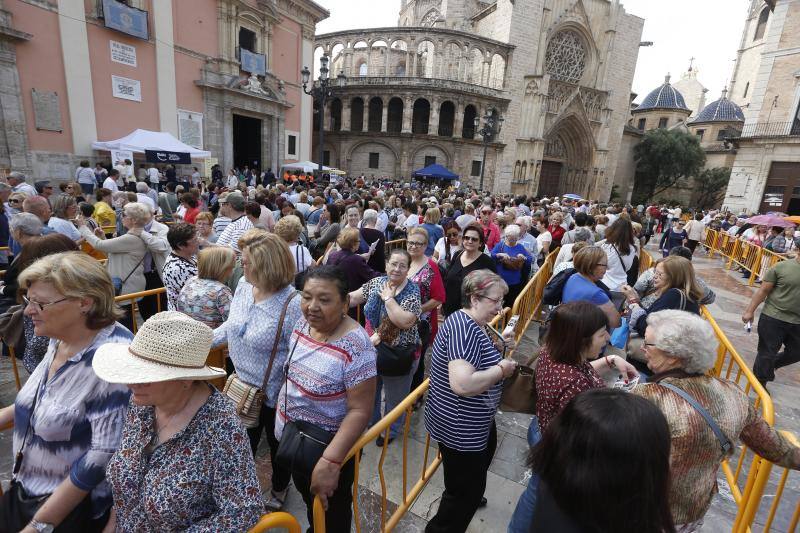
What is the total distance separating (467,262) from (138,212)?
368 centimetres

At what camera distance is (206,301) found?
Answer: 9.59 feet

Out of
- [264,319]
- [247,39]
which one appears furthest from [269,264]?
[247,39]

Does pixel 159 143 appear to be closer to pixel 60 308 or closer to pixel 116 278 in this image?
pixel 116 278

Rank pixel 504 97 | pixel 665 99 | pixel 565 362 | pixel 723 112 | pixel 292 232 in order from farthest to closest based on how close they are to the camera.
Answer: pixel 665 99, pixel 723 112, pixel 504 97, pixel 292 232, pixel 565 362

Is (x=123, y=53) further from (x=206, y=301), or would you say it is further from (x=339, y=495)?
(x=339, y=495)

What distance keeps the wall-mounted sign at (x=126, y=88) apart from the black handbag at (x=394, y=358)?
17531mm

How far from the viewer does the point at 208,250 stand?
3021mm

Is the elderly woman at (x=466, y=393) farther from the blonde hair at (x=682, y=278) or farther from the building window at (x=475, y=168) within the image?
the building window at (x=475, y=168)

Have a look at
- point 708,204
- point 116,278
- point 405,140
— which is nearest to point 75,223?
point 116,278

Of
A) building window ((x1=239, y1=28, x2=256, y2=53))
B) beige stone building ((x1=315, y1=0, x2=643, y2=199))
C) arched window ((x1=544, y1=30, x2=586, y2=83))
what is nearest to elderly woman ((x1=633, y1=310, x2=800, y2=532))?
building window ((x1=239, y1=28, x2=256, y2=53))

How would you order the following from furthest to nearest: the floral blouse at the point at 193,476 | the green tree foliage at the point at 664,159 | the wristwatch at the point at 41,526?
the green tree foliage at the point at 664,159 < the wristwatch at the point at 41,526 < the floral blouse at the point at 193,476

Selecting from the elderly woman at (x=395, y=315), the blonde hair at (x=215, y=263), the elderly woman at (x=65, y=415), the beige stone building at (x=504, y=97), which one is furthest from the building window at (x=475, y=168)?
the elderly woman at (x=65, y=415)

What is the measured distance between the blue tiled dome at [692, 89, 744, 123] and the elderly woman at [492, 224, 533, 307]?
49.9m

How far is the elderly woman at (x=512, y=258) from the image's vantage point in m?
5.48
